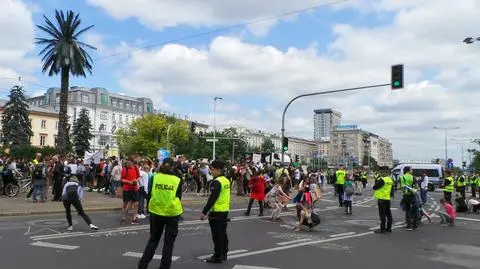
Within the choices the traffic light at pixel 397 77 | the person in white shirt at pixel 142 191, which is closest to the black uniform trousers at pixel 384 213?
the person in white shirt at pixel 142 191

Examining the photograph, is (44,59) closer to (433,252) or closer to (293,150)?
(433,252)

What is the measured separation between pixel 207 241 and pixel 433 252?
4812mm

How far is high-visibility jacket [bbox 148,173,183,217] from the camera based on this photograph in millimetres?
7848

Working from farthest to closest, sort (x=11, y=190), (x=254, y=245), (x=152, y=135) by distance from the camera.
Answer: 1. (x=152, y=135)
2. (x=11, y=190)
3. (x=254, y=245)

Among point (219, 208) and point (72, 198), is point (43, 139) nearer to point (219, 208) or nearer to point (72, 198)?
point (72, 198)

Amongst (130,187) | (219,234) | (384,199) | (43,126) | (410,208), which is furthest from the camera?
(43,126)

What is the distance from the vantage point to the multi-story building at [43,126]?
10919 centimetres

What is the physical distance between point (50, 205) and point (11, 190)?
174 inches

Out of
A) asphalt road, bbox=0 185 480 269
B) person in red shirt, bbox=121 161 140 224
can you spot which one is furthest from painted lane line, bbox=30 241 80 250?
person in red shirt, bbox=121 161 140 224

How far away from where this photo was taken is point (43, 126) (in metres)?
111

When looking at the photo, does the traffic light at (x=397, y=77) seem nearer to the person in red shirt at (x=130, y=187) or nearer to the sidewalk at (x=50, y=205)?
the sidewalk at (x=50, y=205)

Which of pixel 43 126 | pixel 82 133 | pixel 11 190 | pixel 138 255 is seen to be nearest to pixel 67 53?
pixel 11 190

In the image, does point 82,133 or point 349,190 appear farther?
point 82,133

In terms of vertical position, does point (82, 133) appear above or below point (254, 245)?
above
